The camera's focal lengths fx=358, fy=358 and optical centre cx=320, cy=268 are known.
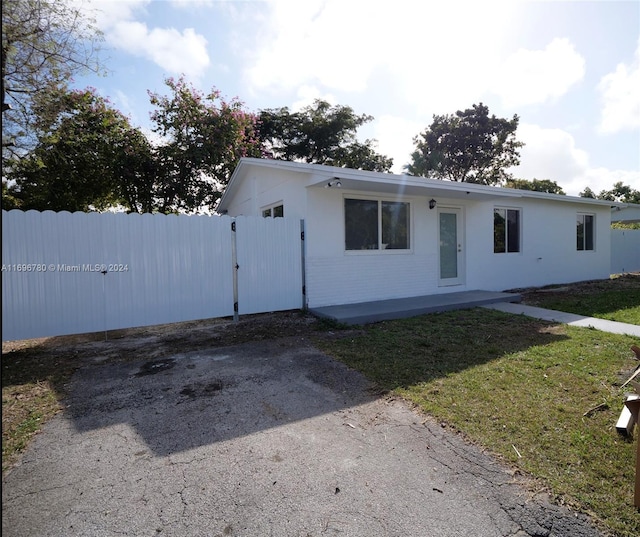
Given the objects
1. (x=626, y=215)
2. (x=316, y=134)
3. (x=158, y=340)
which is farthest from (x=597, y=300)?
(x=316, y=134)

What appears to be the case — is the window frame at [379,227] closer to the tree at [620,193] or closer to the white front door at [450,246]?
the white front door at [450,246]

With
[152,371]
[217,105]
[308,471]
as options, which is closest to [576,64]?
[308,471]

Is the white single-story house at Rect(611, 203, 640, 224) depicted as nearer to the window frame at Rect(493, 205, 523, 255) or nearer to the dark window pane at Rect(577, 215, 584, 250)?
the dark window pane at Rect(577, 215, 584, 250)

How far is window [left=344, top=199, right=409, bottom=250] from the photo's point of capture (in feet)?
26.2

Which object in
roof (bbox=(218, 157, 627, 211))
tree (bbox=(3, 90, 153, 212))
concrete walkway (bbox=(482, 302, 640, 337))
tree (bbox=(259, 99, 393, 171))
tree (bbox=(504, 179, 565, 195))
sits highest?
tree (bbox=(259, 99, 393, 171))

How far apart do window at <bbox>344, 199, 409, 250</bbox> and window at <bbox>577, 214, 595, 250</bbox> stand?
25.9 ft

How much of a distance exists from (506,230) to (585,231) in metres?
4.46

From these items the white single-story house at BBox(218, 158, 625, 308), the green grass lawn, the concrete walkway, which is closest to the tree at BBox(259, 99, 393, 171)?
the white single-story house at BBox(218, 158, 625, 308)

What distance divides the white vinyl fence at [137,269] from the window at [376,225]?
1285mm

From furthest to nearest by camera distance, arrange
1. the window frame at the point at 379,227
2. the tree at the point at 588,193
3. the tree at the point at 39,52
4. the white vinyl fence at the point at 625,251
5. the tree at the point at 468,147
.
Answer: the tree at the point at 588,193 → the tree at the point at 468,147 → the white vinyl fence at the point at 625,251 → the window frame at the point at 379,227 → the tree at the point at 39,52

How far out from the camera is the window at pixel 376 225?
7.97m

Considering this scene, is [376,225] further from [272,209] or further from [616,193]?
[616,193]

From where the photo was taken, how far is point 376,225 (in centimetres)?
827

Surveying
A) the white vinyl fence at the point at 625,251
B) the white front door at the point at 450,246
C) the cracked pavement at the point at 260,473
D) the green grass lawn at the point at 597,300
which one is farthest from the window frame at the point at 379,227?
the white vinyl fence at the point at 625,251
